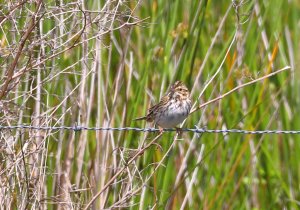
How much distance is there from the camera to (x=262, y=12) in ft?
16.4

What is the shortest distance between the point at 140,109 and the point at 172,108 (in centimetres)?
51

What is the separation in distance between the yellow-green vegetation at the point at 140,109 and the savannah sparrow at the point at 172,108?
0.07 metres

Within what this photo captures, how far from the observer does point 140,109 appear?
5184mm

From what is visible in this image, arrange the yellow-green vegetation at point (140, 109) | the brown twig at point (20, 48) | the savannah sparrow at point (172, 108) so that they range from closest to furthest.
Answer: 1. the brown twig at point (20, 48)
2. the yellow-green vegetation at point (140, 109)
3. the savannah sparrow at point (172, 108)

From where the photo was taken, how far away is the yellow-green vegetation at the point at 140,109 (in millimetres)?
4086

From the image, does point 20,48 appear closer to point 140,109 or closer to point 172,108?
point 172,108

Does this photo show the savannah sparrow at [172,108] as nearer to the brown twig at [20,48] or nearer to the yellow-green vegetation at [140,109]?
the yellow-green vegetation at [140,109]

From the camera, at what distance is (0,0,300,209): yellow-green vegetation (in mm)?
4086

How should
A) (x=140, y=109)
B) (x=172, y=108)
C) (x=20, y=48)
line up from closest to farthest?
(x=20, y=48), (x=172, y=108), (x=140, y=109)

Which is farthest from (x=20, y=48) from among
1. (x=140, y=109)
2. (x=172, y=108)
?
(x=140, y=109)

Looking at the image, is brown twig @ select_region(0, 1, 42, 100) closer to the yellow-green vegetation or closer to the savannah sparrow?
the yellow-green vegetation

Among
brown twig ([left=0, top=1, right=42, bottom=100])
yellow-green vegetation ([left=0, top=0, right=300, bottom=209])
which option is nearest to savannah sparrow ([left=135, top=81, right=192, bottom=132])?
yellow-green vegetation ([left=0, top=0, right=300, bottom=209])

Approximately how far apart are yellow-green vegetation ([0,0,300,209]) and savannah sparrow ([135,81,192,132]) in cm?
7

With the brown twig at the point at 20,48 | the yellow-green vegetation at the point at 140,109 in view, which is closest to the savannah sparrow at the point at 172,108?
the yellow-green vegetation at the point at 140,109
